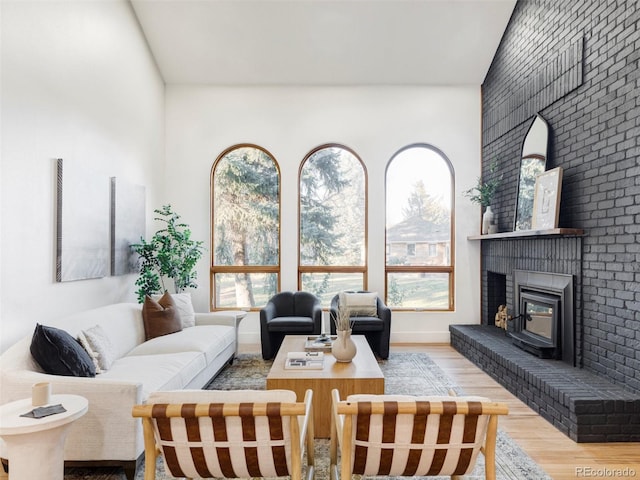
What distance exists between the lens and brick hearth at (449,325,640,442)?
283cm

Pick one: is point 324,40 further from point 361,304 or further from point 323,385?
point 323,385

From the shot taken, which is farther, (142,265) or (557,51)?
(142,265)

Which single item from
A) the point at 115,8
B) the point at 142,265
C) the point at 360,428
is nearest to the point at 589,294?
the point at 360,428

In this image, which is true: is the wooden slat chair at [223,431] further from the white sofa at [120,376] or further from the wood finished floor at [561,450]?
the wood finished floor at [561,450]

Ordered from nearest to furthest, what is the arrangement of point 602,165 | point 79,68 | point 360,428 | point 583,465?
point 360,428 < point 583,465 < point 602,165 < point 79,68

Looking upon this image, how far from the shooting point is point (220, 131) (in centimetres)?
587

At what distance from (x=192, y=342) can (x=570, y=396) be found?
118 inches

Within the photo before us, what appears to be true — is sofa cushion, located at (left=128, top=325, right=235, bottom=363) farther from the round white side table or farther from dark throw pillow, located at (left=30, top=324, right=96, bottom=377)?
the round white side table

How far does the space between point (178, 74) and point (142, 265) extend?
2711 mm

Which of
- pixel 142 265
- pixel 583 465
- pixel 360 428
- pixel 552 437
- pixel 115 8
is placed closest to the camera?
pixel 360 428

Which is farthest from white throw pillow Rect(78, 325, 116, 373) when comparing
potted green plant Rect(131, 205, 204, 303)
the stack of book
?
potted green plant Rect(131, 205, 204, 303)

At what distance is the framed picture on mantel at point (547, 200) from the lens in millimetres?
3764

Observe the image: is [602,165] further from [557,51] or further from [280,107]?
[280,107]

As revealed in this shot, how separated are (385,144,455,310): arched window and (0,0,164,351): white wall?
344 centimetres
